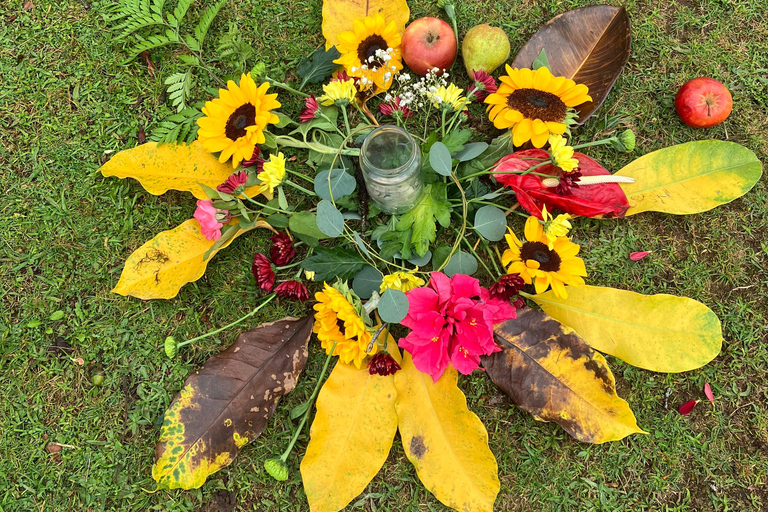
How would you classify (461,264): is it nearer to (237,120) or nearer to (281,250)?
(281,250)

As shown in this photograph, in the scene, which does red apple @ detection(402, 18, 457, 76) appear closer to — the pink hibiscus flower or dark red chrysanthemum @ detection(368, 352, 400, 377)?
the pink hibiscus flower

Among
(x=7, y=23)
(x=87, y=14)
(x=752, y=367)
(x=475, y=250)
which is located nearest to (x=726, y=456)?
(x=752, y=367)

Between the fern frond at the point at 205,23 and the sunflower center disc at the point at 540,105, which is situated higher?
the fern frond at the point at 205,23

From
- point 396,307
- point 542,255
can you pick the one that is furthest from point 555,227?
point 396,307

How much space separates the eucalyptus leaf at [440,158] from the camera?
5.27 feet

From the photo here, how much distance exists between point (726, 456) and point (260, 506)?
5.34 ft

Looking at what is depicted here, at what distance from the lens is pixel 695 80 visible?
6.18 feet

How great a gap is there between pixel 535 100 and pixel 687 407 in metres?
1.17

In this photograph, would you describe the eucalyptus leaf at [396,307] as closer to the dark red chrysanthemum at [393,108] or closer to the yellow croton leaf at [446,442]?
the yellow croton leaf at [446,442]

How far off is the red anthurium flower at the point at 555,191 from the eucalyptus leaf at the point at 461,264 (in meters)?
0.24

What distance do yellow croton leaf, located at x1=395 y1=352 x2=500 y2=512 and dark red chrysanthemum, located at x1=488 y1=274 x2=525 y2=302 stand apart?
0.32 meters

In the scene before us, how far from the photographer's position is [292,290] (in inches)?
68.7

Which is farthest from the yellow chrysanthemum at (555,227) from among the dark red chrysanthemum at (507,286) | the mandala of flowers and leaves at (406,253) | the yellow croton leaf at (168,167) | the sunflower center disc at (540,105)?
the yellow croton leaf at (168,167)

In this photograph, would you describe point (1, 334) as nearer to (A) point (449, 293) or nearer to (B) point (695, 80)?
(A) point (449, 293)
